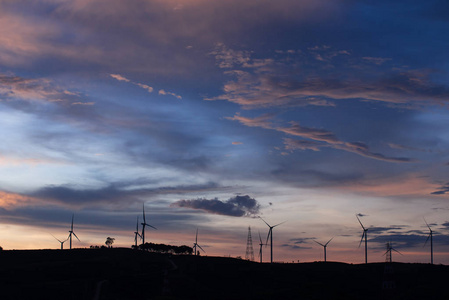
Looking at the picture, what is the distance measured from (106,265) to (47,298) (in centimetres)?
5295

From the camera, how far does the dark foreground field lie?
432 feet

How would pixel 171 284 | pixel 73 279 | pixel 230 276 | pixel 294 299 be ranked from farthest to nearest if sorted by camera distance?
pixel 230 276
pixel 73 279
pixel 171 284
pixel 294 299

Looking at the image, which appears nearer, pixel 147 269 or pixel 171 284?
pixel 171 284

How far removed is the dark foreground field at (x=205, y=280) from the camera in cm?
13162

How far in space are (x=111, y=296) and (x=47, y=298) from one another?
1606 cm

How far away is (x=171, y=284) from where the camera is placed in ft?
460

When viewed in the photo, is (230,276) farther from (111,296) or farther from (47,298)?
(47,298)

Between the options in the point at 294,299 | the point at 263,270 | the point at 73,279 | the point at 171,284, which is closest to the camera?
the point at 294,299

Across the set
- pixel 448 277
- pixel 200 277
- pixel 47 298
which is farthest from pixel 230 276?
pixel 448 277

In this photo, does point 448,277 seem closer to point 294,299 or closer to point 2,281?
point 294,299

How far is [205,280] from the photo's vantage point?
158 meters

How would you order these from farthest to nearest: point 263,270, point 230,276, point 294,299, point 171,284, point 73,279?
point 263,270 < point 230,276 < point 73,279 < point 171,284 < point 294,299

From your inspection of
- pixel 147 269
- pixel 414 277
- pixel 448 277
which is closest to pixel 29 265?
pixel 147 269

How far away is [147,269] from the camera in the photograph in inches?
6767
